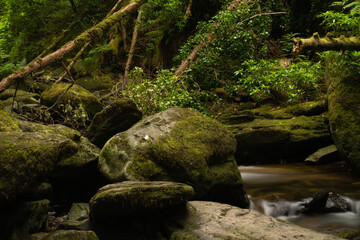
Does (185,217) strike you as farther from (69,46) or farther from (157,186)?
(69,46)

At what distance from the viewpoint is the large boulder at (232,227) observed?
3.55 m

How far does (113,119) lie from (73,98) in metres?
3.42

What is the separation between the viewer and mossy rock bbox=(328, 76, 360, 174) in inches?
240

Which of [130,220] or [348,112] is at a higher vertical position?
[348,112]

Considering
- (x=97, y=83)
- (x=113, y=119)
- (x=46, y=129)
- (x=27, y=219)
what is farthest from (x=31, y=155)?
(x=97, y=83)

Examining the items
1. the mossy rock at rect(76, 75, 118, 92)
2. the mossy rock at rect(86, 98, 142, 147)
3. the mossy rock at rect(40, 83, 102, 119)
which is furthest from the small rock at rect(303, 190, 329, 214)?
the mossy rock at rect(76, 75, 118, 92)

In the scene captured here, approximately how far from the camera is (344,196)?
537cm

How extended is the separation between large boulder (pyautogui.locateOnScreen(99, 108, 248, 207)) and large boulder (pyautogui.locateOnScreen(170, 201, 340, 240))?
28.8 inches

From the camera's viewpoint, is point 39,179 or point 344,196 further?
point 344,196

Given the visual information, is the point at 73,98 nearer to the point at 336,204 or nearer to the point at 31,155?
the point at 31,155

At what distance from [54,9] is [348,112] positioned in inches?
654

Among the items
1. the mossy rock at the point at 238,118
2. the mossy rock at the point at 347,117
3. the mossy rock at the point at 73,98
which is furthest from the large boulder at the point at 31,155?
the mossy rock at the point at 238,118

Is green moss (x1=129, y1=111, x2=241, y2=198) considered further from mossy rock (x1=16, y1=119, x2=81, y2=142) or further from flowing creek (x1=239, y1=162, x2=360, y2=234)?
mossy rock (x1=16, y1=119, x2=81, y2=142)

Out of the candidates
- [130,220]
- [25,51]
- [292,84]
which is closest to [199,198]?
[130,220]
